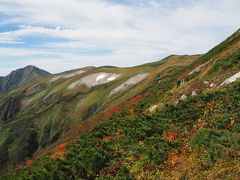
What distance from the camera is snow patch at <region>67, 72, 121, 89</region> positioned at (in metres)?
135

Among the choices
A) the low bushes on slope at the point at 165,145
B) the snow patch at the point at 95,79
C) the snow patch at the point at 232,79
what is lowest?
the low bushes on slope at the point at 165,145

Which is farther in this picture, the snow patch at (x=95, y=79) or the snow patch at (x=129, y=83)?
the snow patch at (x=95, y=79)

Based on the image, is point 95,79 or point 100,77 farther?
point 95,79

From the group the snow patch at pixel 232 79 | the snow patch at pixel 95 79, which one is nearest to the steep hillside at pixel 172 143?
the snow patch at pixel 232 79

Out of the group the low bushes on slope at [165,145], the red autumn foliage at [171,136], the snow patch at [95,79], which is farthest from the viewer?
the snow patch at [95,79]

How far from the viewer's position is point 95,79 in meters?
141

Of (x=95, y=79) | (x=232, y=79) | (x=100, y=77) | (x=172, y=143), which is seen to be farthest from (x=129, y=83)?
(x=172, y=143)

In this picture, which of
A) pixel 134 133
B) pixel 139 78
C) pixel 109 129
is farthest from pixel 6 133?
pixel 134 133

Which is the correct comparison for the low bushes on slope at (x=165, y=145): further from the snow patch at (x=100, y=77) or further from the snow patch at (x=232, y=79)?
the snow patch at (x=100, y=77)

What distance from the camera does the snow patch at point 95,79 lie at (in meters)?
135

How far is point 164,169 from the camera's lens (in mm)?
19047

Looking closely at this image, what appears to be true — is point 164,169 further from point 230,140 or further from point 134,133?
point 134,133

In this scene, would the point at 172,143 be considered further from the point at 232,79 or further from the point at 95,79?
the point at 95,79

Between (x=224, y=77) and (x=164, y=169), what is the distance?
19996mm
